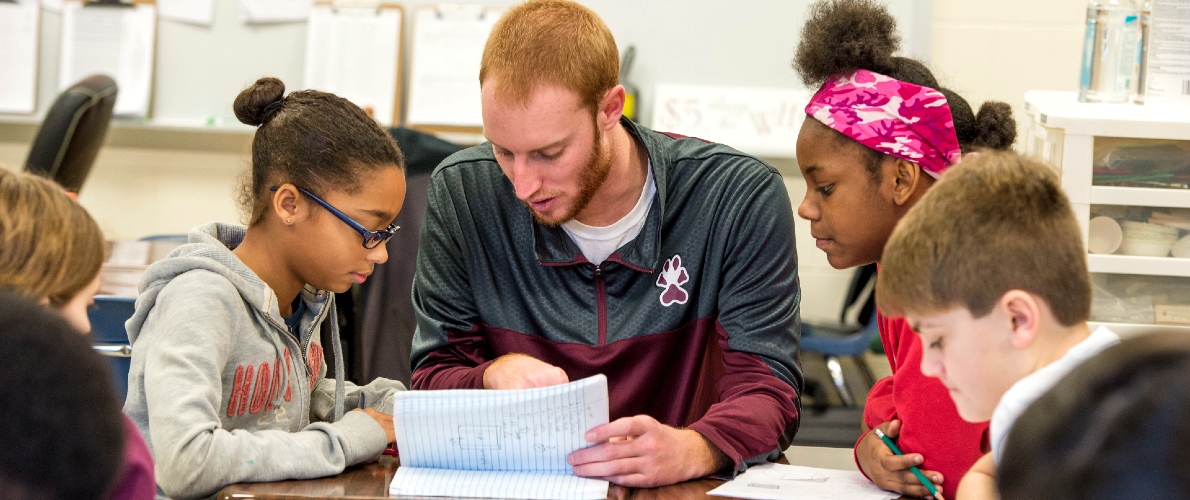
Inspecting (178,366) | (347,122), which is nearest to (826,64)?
(347,122)

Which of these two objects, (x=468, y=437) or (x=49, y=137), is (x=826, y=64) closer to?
(x=468, y=437)

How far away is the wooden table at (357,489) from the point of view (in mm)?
1081

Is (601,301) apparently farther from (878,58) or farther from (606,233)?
(878,58)

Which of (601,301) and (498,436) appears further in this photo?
(601,301)

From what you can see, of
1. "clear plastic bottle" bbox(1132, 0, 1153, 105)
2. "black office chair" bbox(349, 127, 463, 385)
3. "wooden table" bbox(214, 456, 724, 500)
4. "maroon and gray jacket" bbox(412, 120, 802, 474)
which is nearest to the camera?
"wooden table" bbox(214, 456, 724, 500)

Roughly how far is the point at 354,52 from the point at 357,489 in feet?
8.43

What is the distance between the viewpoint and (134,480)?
933 millimetres

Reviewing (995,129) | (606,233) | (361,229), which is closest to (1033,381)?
(995,129)

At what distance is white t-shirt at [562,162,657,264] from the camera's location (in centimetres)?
154

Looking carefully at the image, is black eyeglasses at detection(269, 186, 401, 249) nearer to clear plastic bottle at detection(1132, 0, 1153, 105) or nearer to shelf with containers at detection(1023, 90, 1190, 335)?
shelf with containers at detection(1023, 90, 1190, 335)

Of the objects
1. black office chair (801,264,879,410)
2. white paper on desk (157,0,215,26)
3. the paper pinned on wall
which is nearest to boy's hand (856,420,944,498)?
black office chair (801,264,879,410)

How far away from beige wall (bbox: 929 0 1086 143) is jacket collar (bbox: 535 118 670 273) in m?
2.06

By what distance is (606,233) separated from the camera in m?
1.54

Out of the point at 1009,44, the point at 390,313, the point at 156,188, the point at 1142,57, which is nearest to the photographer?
the point at 1142,57
